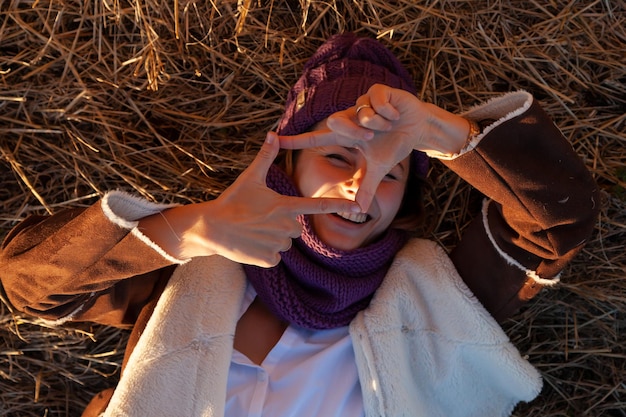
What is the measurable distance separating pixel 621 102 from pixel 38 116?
1.94 metres

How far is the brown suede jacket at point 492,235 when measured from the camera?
1803mm

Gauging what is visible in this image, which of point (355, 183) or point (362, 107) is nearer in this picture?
point (362, 107)

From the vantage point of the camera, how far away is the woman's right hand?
1732 millimetres

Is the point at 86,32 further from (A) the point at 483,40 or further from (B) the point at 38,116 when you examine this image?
(A) the point at 483,40

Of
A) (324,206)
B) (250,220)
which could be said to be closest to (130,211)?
(250,220)

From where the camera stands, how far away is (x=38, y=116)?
237cm

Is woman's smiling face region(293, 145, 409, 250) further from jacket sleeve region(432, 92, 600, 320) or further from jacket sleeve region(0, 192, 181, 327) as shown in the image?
jacket sleeve region(0, 192, 181, 327)

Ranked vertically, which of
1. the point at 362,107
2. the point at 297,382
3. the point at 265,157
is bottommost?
the point at 297,382

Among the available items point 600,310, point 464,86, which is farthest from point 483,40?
point 600,310

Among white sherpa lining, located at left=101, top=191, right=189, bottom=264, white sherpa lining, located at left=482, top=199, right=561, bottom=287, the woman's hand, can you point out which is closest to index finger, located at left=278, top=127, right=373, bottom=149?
the woman's hand

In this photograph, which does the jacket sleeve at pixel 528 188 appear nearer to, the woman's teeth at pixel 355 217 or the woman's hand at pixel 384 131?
the woman's hand at pixel 384 131

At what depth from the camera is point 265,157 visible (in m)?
1.73

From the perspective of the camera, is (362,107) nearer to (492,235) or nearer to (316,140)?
(316,140)

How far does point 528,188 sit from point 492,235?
232 mm
